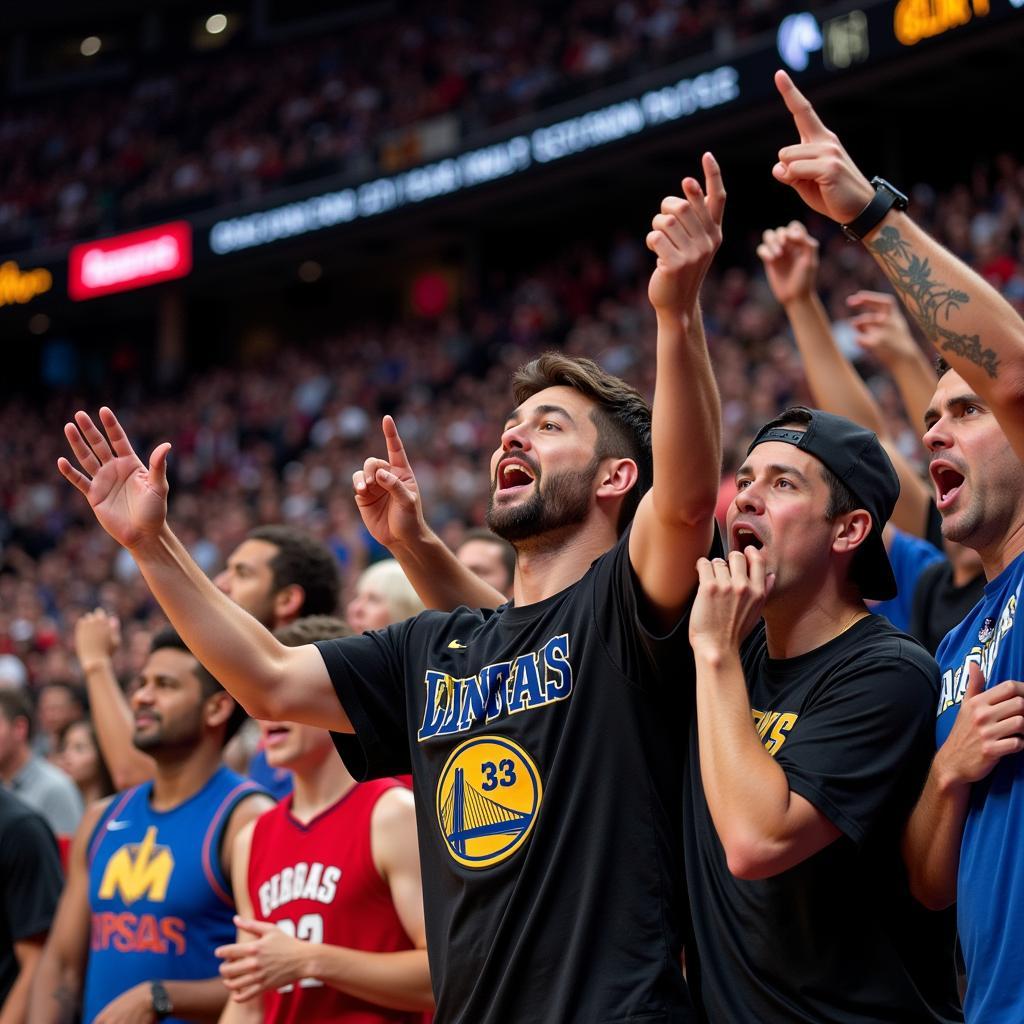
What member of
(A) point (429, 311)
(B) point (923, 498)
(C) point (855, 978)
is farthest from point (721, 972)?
(A) point (429, 311)

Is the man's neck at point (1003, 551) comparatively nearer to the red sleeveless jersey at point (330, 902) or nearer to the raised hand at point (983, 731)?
the raised hand at point (983, 731)

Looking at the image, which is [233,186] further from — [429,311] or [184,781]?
[184,781]

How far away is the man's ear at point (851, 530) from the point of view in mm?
2771

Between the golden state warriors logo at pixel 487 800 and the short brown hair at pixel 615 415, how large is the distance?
0.60 meters

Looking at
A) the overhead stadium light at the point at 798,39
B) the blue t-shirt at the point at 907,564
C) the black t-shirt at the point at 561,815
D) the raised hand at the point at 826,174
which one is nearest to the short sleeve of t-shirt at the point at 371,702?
the black t-shirt at the point at 561,815

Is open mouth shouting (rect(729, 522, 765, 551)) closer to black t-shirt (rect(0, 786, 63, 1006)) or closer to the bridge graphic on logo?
the bridge graphic on logo

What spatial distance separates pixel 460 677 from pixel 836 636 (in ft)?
2.55

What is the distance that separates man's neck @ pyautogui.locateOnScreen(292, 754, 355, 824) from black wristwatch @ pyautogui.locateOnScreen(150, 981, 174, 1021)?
626mm

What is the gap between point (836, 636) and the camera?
8.91ft

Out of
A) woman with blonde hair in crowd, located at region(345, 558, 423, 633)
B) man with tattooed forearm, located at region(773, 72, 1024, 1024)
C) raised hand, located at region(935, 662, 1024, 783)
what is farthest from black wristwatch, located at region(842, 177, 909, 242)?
woman with blonde hair in crowd, located at region(345, 558, 423, 633)

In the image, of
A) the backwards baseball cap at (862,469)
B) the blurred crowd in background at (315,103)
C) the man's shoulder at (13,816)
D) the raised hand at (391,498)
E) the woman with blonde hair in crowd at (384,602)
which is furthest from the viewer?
the blurred crowd in background at (315,103)

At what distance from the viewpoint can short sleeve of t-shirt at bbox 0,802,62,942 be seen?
187 inches

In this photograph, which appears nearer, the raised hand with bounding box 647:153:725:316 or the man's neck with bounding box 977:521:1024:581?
the raised hand with bounding box 647:153:725:316

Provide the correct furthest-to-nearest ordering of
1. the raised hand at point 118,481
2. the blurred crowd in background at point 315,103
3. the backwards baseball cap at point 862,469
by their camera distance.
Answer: the blurred crowd in background at point 315,103 < the raised hand at point 118,481 < the backwards baseball cap at point 862,469
